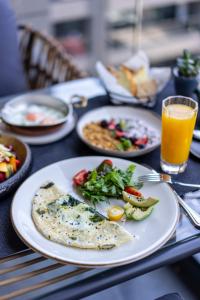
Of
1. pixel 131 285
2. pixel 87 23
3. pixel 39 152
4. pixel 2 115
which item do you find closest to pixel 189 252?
pixel 131 285

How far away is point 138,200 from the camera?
1.01 meters

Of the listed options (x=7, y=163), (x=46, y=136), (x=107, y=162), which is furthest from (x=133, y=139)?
(x=7, y=163)

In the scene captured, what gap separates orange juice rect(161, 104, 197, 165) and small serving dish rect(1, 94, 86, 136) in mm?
331

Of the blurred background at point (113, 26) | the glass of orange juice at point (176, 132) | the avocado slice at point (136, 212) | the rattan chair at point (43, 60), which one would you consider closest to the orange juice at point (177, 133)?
the glass of orange juice at point (176, 132)

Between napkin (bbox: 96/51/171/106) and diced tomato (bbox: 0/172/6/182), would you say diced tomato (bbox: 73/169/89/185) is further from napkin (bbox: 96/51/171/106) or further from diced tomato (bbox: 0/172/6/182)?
napkin (bbox: 96/51/171/106)

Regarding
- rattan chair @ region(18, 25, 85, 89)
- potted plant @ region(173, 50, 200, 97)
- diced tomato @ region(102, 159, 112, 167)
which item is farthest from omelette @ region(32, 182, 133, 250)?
rattan chair @ region(18, 25, 85, 89)

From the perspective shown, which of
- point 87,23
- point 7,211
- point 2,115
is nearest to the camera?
point 7,211

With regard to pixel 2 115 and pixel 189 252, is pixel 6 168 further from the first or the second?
pixel 189 252

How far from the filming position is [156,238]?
2.97 feet

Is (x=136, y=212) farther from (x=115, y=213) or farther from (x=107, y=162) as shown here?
(x=107, y=162)

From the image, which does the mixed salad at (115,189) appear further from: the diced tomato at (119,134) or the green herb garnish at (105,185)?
the diced tomato at (119,134)

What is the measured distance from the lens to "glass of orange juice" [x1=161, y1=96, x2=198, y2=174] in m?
1.12

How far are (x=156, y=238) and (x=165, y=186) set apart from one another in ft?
0.61

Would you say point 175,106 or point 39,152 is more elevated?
point 175,106
